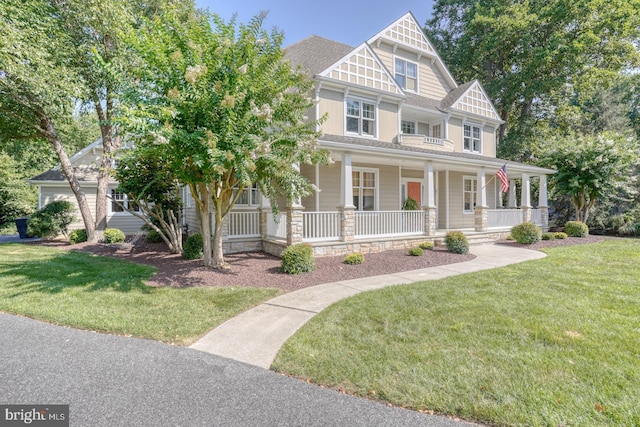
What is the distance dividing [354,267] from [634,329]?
17.6ft

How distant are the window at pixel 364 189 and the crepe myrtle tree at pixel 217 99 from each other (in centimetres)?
583

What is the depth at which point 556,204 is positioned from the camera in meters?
19.6

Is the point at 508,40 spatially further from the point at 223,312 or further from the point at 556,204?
the point at 223,312

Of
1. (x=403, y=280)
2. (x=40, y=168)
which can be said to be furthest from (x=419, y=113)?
(x=40, y=168)

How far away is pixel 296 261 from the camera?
24.8ft

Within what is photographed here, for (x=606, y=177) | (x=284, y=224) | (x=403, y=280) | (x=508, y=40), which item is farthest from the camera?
(x=508, y=40)

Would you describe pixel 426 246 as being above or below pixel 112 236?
below

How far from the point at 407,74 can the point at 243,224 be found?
36.8ft

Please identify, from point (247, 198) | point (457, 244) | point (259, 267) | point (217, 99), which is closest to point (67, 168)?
point (247, 198)

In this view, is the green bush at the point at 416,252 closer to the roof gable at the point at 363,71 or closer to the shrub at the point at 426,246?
the shrub at the point at 426,246

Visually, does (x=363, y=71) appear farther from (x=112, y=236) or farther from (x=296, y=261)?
(x=112, y=236)

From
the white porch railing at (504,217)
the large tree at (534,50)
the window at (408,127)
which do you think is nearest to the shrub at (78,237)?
the window at (408,127)

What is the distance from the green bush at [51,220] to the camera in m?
13.0

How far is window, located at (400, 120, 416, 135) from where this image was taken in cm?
1505
